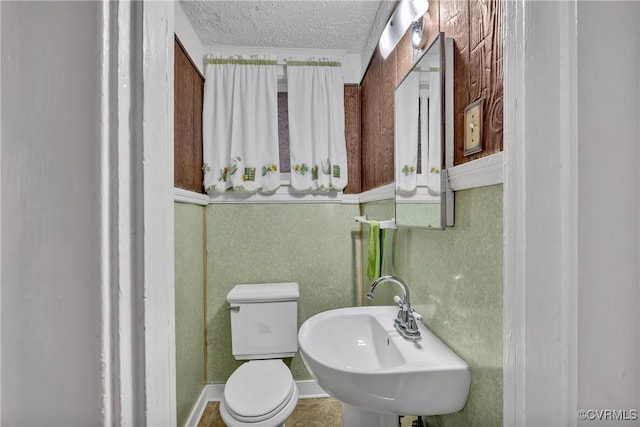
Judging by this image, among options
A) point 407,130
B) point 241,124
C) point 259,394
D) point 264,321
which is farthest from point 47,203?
point 241,124

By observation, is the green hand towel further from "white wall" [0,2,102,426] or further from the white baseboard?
"white wall" [0,2,102,426]

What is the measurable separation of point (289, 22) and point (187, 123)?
0.85 metres

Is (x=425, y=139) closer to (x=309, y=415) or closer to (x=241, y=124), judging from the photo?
(x=241, y=124)

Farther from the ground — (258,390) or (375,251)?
(375,251)

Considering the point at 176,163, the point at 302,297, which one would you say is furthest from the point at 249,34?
the point at 302,297

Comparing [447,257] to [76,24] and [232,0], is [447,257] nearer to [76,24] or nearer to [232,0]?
[76,24]

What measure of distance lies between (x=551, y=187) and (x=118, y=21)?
0.56m

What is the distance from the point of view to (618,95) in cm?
37

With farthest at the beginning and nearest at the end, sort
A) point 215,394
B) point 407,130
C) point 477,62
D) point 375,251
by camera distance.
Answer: point 215,394 → point 375,251 → point 407,130 → point 477,62

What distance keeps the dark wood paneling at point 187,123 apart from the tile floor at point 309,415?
142cm

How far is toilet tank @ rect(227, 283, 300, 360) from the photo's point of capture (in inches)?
71.2

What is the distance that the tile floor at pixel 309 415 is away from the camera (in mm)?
1757

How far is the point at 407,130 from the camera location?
1245mm

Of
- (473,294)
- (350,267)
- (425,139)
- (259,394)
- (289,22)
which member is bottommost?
(259,394)
